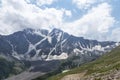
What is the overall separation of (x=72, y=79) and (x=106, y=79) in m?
67.4

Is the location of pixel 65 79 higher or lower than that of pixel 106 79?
higher

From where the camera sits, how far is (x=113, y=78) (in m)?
90.8

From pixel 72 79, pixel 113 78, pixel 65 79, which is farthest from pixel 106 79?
pixel 65 79

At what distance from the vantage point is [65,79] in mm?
172250

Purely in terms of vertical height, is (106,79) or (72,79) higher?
(72,79)

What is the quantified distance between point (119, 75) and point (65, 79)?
83.7m

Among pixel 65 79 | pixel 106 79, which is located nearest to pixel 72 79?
pixel 65 79

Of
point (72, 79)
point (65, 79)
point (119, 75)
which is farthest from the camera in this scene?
point (65, 79)

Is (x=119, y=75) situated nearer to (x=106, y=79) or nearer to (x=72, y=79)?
(x=106, y=79)

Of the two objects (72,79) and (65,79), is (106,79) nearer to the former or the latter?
(72,79)

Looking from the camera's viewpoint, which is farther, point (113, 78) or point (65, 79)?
point (65, 79)

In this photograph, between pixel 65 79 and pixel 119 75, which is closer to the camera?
pixel 119 75

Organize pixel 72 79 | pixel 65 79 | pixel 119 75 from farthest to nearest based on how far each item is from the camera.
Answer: pixel 65 79
pixel 72 79
pixel 119 75

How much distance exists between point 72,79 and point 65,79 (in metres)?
13.7
